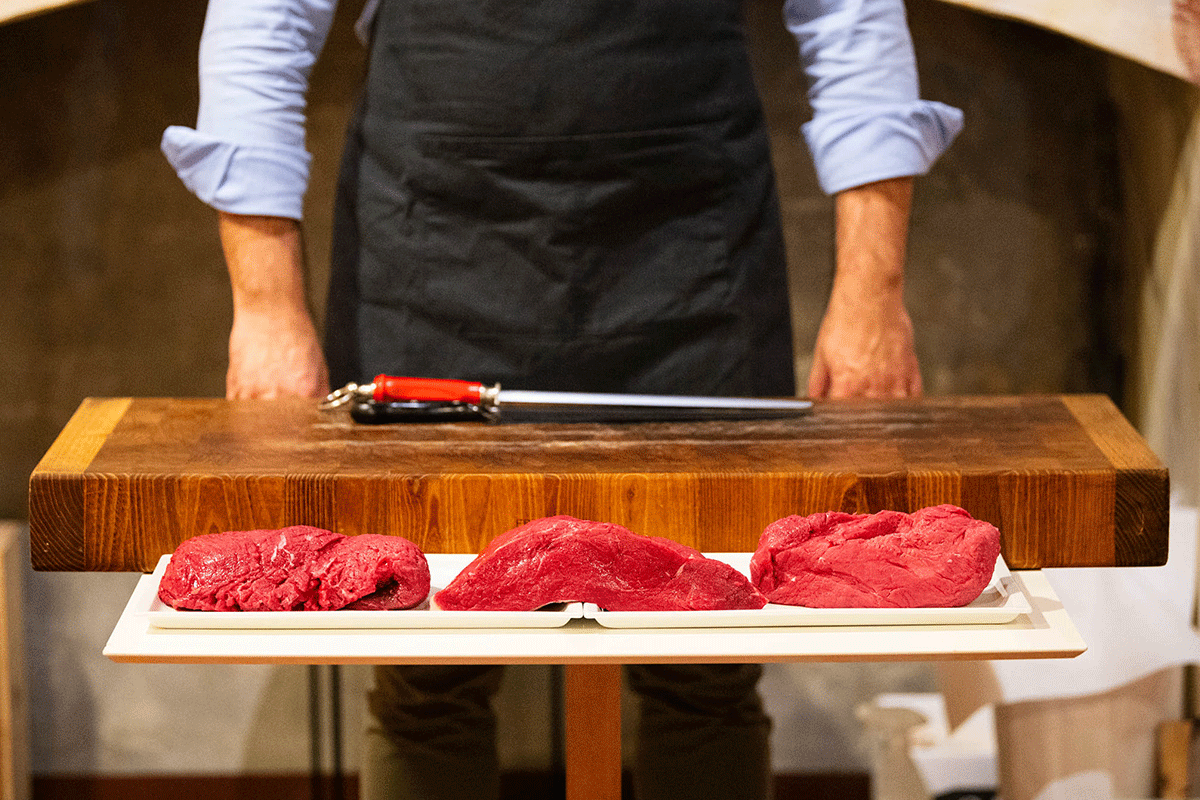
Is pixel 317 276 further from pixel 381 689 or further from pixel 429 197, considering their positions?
pixel 381 689

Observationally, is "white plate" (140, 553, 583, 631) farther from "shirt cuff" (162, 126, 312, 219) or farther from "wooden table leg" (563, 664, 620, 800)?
"shirt cuff" (162, 126, 312, 219)

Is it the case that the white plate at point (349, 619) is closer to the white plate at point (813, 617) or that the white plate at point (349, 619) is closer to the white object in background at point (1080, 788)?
the white plate at point (813, 617)

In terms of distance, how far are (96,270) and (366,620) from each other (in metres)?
1.08

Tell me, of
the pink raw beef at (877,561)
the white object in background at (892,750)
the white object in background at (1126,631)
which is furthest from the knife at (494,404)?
the white object in background at (892,750)

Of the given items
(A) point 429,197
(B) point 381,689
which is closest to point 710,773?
(B) point 381,689

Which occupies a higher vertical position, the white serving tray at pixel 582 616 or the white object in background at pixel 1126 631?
the white serving tray at pixel 582 616

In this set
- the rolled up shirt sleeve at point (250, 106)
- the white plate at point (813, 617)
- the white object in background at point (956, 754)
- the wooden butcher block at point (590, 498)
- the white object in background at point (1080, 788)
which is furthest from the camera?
the white object in background at point (956, 754)

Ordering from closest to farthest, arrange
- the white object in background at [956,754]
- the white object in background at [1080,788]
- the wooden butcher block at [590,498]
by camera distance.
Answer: the wooden butcher block at [590,498] < the white object in background at [1080,788] < the white object in background at [956,754]

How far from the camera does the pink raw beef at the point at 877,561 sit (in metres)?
0.74

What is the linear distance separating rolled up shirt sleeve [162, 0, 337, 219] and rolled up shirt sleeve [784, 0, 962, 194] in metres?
0.53

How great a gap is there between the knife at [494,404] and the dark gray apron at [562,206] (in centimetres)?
28

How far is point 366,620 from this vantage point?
729 mm

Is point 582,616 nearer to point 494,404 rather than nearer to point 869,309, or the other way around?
point 494,404

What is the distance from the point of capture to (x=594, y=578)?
76 cm
